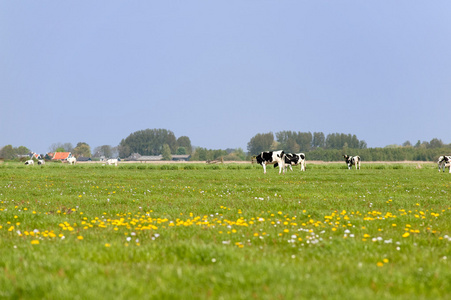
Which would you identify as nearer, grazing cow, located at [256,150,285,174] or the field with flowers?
the field with flowers

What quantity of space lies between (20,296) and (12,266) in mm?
1693

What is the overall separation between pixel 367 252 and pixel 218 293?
4.21 metres

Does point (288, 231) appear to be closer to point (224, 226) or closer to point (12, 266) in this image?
point (224, 226)

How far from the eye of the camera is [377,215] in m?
13.2

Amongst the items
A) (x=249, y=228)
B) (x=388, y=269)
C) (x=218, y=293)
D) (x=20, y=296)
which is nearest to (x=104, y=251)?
(x=20, y=296)

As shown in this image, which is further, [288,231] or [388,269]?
[288,231]

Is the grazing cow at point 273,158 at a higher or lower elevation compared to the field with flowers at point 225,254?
higher

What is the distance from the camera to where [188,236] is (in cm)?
983

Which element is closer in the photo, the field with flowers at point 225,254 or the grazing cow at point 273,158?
the field with flowers at point 225,254

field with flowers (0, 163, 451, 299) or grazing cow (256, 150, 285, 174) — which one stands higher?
grazing cow (256, 150, 285, 174)

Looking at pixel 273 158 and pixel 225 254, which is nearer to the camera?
pixel 225 254

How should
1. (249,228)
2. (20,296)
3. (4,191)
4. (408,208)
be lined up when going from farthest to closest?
(4,191) → (408,208) → (249,228) → (20,296)

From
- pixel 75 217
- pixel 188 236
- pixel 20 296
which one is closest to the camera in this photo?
pixel 20 296

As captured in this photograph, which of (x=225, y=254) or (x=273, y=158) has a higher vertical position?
(x=273, y=158)
